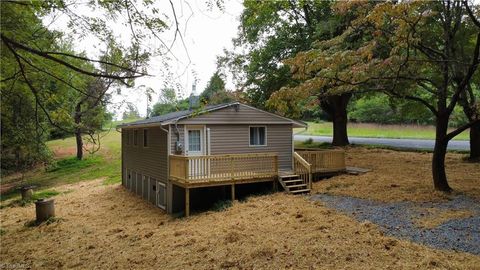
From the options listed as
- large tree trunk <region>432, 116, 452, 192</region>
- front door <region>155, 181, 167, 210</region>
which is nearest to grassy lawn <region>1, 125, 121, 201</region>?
front door <region>155, 181, 167, 210</region>

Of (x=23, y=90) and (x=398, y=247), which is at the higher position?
(x=23, y=90)

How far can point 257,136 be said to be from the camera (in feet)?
48.4

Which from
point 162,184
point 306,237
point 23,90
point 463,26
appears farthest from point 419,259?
point 463,26

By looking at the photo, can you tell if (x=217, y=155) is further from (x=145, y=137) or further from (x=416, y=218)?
(x=416, y=218)

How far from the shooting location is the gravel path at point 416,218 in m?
6.27

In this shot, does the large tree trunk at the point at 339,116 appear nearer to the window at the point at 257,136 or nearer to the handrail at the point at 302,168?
the window at the point at 257,136

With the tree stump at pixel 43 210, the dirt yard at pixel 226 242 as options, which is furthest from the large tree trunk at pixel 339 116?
the tree stump at pixel 43 210

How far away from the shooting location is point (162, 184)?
1389 cm

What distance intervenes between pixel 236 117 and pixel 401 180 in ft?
21.7

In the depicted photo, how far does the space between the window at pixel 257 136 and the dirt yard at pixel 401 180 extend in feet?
9.67

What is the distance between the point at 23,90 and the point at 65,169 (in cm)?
2184

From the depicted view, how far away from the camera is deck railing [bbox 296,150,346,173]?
46.5 feet

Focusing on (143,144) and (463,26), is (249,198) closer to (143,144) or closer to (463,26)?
(143,144)

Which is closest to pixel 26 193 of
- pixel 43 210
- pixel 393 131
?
pixel 43 210
